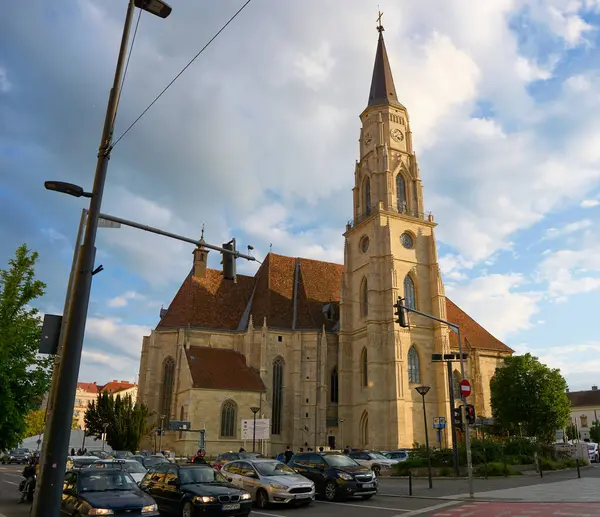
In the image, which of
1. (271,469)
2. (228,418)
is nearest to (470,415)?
(271,469)

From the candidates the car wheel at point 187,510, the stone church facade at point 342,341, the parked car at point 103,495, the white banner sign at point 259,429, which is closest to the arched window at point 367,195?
the stone church facade at point 342,341

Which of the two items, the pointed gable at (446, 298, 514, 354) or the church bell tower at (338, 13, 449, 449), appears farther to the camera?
the pointed gable at (446, 298, 514, 354)

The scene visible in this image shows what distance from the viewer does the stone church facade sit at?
44.3 m

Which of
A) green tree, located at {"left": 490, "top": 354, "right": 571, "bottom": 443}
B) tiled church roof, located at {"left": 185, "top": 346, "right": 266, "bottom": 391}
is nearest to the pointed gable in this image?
green tree, located at {"left": 490, "top": 354, "right": 571, "bottom": 443}

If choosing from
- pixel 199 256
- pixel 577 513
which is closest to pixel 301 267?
pixel 199 256

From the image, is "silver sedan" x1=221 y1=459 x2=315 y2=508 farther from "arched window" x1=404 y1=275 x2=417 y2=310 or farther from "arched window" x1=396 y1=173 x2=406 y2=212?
"arched window" x1=396 y1=173 x2=406 y2=212

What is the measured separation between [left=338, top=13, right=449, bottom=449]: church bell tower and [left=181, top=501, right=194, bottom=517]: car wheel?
3189 centimetres

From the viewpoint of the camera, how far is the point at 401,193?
51.8m

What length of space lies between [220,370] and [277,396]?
6409 millimetres

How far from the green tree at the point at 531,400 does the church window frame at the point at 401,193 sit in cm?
1687

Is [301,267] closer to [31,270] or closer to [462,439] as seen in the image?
[462,439]

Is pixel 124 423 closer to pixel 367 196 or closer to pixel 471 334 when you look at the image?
pixel 367 196

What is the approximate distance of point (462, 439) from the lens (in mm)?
41031

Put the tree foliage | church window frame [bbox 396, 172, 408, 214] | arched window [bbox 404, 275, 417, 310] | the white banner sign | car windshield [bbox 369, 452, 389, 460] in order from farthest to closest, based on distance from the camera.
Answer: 1. church window frame [bbox 396, 172, 408, 214]
2. arched window [bbox 404, 275, 417, 310]
3. the tree foliage
4. the white banner sign
5. car windshield [bbox 369, 452, 389, 460]
